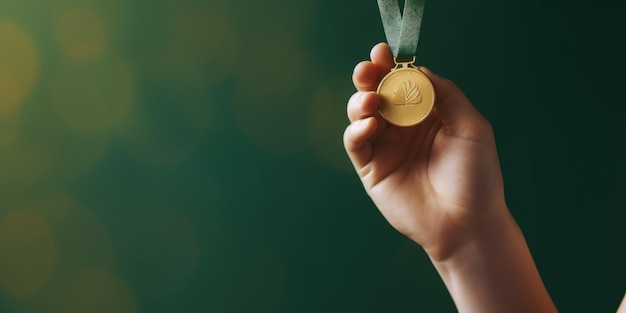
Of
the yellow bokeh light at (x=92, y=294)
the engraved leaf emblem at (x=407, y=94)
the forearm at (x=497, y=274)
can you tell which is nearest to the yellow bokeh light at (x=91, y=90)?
the yellow bokeh light at (x=92, y=294)

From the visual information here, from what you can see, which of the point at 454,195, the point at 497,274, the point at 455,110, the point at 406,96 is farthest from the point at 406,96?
the point at 497,274

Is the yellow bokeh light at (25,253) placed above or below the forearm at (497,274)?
below

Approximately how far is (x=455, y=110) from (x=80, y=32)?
1234 millimetres

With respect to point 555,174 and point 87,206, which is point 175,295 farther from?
point 555,174

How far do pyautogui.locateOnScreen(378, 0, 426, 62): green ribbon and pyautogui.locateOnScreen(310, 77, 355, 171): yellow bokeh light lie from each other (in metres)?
0.49

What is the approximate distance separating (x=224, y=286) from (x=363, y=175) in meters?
0.87

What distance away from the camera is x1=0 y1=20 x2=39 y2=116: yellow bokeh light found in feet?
6.05

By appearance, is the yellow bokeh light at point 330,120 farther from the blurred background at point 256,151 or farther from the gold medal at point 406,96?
the gold medal at point 406,96

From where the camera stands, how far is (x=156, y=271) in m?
1.94

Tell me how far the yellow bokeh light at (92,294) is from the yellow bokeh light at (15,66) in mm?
585

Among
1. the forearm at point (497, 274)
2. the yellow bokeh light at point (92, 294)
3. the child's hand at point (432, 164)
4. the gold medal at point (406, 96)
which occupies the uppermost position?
the gold medal at point (406, 96)

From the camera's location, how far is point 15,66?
1.86 m

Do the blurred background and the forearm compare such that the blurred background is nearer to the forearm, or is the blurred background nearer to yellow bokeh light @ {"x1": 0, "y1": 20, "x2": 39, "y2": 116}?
yellow bokeh light @ {"x1": 0, "y1": 20, "x2": 39, "y2": 116}

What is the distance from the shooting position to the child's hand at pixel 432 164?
1.23 metres
